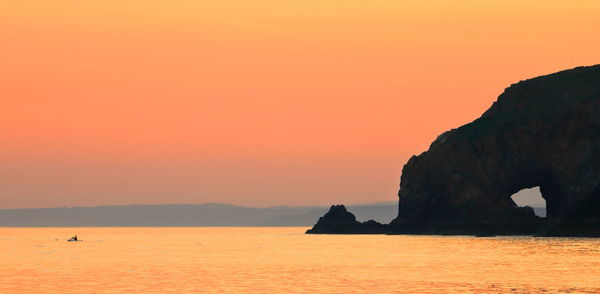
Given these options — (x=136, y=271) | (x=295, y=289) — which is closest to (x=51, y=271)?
(x=136, y=271)

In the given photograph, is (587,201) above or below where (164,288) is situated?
above

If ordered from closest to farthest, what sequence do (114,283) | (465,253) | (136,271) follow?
(114,283) < (136,271) < (465,253)

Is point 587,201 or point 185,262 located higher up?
point 587,201

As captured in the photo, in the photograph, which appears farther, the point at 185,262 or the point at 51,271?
the point at 185,262

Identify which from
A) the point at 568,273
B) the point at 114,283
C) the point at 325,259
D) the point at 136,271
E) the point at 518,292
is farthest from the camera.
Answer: the point at 325,259

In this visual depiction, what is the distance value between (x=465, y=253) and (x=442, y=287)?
61359mm

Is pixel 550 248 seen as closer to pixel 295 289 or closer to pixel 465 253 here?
pixel 465 253

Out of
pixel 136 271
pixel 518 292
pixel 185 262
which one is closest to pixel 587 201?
pixel 185 262

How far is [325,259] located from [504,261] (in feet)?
75.1

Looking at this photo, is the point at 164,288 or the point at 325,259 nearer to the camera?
the point at 164,288

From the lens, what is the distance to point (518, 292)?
274 ft

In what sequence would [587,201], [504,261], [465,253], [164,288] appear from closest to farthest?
[164,288] < [504,261] < [465,253] < [587,201]

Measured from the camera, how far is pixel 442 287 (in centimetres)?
8950

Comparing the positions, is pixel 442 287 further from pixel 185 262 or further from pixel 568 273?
pixel 185 262
